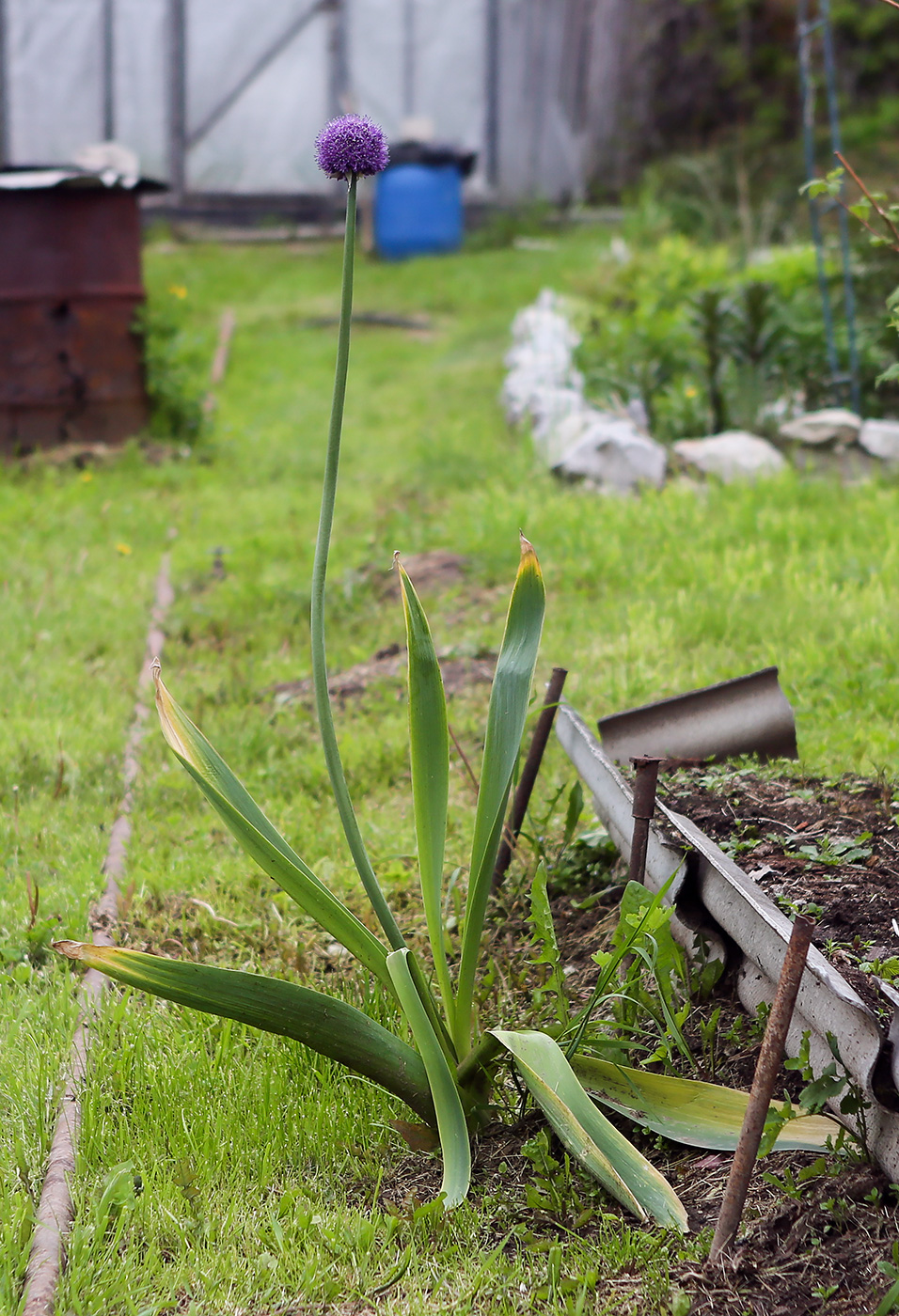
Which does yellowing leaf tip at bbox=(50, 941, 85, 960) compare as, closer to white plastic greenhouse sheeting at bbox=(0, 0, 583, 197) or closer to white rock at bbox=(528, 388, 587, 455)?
white rock at bbox=(528, 388, 587, 455)

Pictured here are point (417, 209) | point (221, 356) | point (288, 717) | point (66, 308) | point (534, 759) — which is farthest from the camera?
point (417, 209)

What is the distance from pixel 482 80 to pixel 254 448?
9047mm

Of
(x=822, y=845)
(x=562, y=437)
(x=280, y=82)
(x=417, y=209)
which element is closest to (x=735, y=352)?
(x=562, y=437)

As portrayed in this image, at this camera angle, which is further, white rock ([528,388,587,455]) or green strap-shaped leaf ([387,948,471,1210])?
white rock ([528,388,587,455])

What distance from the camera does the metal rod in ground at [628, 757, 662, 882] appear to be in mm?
1837

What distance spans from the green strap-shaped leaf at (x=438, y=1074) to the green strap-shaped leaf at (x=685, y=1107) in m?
0.21

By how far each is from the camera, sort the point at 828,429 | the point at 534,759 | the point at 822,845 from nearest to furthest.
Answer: the point at 822,845 → the point at 534,759 → the point at 828,429

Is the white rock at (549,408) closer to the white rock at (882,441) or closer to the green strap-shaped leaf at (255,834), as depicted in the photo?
the white rock at (882,441)

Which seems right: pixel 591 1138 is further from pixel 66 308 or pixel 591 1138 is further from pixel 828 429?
pixel 66 308

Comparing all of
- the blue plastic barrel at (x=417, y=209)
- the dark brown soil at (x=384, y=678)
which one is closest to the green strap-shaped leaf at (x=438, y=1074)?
the dark brown soil at (x=384, y=678)

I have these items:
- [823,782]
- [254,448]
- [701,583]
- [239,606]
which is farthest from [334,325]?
[823,782]

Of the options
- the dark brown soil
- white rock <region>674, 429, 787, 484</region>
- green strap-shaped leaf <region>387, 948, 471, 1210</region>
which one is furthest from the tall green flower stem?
white rock <region>674, 429, 787, 484</region>

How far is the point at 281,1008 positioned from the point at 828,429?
464 centimetres

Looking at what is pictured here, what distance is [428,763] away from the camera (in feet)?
5.96
